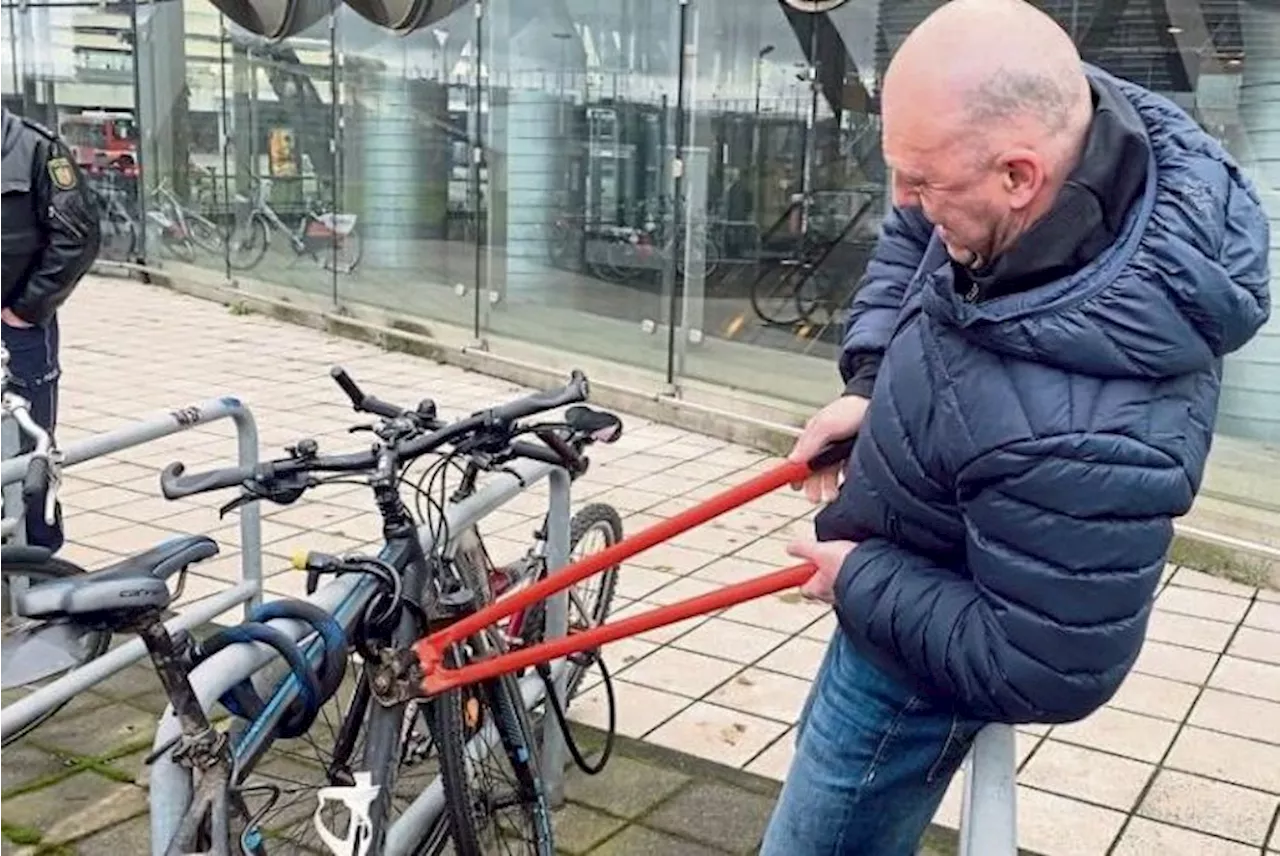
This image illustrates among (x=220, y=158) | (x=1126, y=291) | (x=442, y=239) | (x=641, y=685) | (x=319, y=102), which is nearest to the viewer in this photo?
(x=1126, y=291)

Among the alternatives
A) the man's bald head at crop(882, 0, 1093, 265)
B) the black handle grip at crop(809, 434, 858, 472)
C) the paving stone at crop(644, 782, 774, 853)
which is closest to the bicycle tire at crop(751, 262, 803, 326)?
the paving stone at crop(644, 782, 774, 853)

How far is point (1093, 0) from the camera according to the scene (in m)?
5.82

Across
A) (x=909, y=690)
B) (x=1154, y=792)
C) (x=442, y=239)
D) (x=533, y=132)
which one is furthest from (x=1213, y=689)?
(x=442, y=239)

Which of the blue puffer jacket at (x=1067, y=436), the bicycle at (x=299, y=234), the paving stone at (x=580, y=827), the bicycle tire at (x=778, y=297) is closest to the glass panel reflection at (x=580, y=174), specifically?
the bicycle tire at (x=778, y=297)

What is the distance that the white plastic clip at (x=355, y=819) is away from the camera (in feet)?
7.22

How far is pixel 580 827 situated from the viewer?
321 centimetres

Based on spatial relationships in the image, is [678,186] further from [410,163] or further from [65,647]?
[65,647]

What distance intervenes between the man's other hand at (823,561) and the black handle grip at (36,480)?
6.09ft

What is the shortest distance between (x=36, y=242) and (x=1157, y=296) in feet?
11.6

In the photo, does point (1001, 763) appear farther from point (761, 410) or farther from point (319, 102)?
point (319, 102)

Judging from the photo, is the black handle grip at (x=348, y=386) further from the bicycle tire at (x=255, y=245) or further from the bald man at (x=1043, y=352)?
the bicycle tire at (x=255, y=245)

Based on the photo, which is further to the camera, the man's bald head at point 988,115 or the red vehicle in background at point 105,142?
Result: the red vehicle in background at point 105,142

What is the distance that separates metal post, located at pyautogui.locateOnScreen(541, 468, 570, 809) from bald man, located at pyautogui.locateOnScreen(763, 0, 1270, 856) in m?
1.44

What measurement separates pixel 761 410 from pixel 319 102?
5027mm
